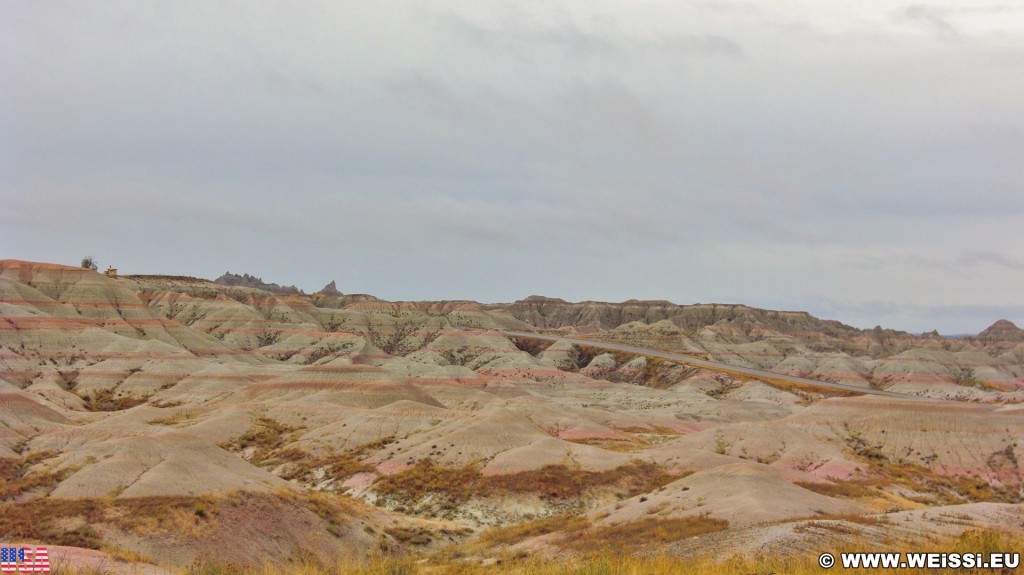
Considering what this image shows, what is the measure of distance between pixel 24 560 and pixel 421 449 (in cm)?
3922

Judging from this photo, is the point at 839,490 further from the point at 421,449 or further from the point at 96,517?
the point at 96,517

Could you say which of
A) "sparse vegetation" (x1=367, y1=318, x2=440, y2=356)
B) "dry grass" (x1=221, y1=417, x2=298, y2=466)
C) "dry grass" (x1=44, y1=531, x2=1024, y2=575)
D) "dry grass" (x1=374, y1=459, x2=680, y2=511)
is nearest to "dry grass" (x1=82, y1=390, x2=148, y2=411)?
"dry grass" (x1=221, y1=417, x2=298, y2=466)

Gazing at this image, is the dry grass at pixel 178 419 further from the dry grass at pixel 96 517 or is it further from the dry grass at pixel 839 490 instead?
the dry grass at pixel 839 490

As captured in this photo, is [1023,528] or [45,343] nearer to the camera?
[1023,528]

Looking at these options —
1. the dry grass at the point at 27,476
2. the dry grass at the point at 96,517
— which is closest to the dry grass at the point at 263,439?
the dry grass at the point at 27,476

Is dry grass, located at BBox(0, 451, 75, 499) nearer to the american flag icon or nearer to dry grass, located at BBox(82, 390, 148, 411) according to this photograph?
the american flag icon

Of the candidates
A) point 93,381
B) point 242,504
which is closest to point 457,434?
point 242,504

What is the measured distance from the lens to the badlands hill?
107 ft

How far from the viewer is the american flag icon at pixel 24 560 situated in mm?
19094

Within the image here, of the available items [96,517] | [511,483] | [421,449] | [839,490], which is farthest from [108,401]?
[839,490]

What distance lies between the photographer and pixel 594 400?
12006 centimetres

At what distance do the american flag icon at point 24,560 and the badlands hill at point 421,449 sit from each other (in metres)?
7.86

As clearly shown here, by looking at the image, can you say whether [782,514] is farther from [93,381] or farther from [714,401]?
[93,381]

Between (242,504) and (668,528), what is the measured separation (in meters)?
20.9
